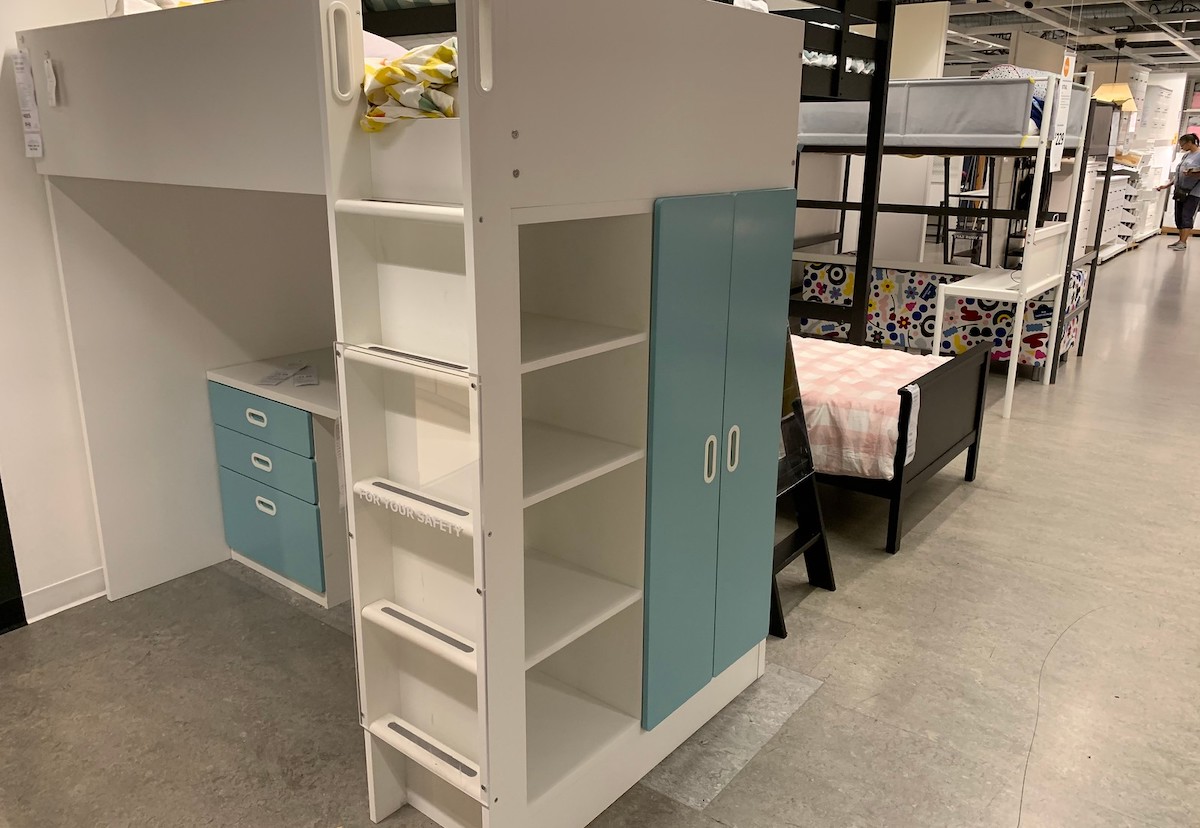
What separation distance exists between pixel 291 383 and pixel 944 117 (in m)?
3.78

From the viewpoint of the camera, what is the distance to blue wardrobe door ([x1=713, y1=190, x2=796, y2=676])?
2205 mm

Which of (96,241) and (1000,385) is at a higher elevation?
(96,241)

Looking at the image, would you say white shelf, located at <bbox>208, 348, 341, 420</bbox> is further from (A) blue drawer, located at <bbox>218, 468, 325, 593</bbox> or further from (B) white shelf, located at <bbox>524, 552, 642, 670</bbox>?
(B) white shelf, located at <bbox>524, 552, 642, 670</bbox>

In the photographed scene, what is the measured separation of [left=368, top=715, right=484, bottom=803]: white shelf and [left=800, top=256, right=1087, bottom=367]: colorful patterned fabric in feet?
16.1

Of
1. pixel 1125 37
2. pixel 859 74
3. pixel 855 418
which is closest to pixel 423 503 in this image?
pixel 855 418

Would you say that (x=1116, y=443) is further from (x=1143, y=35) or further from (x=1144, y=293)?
(x=1143, y=35)

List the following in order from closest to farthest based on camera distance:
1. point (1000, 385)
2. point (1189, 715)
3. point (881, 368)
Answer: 1. point (1189, 715)
2. point (881, 368)
3. point (1000, 385)

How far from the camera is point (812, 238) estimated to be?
7227 mm

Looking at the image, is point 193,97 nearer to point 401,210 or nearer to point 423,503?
point 401,210

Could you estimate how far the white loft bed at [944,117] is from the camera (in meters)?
4.71

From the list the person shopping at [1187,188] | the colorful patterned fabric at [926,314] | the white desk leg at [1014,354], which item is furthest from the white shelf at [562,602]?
the person shopping at [1187,188]

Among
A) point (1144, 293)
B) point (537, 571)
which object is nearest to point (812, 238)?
point (1144, 293)

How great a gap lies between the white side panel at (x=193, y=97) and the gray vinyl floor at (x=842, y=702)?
1.46 meters

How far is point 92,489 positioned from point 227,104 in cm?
161
